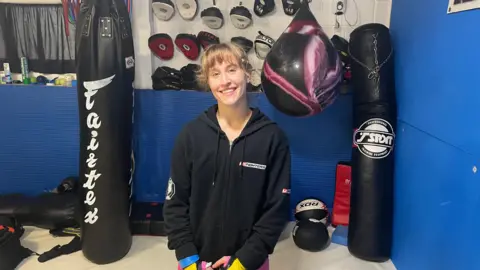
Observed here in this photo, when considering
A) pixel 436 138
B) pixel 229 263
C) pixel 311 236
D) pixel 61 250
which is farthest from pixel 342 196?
pixel 61 250

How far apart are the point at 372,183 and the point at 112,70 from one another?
169 cm

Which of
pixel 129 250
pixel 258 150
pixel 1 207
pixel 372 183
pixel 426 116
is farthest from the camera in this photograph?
pixel 1 207

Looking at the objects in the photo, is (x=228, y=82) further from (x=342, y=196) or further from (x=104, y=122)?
(x=342, y=196)

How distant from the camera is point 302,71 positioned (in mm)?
2162

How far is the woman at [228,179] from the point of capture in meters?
1.50

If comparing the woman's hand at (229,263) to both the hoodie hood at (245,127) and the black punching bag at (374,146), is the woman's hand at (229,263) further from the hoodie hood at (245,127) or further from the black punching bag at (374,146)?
the black punching bag at (374,146)

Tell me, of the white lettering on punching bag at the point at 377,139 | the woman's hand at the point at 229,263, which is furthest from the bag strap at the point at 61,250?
the white lettering on punching bag at the point at 377,139

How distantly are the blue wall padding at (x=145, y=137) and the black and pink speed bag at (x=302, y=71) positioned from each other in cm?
62

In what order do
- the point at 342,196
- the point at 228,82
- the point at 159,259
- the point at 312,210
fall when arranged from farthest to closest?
the point at 342,196 → the point at 312,210 → the point at 159,259 → the point at 228,82

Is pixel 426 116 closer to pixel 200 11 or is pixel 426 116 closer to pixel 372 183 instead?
pixel 372 183

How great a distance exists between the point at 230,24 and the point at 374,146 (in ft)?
4.62

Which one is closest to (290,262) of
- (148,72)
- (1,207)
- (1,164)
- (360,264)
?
(360,264)

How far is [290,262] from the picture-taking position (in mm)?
2484

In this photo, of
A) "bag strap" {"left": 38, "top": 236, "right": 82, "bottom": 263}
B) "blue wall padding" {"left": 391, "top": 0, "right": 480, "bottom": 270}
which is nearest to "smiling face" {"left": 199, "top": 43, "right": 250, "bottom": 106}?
"blue wall padding" {"left": 391, "top": 0, "right": 480, "bottom": 270}
